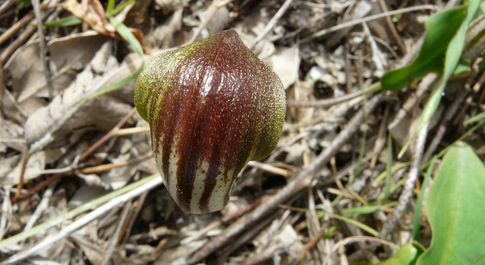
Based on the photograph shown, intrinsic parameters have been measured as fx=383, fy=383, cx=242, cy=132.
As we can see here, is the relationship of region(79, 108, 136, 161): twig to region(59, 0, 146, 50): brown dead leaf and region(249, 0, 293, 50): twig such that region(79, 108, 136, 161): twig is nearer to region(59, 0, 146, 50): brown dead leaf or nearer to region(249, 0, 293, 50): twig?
region(59, 0, 146, 50): brown dead leaf

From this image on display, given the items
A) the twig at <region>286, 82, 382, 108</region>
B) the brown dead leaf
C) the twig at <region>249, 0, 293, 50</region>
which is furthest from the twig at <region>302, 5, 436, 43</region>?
the brown dead leaf

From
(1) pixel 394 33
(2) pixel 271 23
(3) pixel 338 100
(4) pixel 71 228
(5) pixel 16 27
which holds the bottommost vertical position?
(4) pixel 71 228

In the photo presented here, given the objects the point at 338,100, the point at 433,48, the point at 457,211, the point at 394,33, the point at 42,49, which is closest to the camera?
the point at 457,211

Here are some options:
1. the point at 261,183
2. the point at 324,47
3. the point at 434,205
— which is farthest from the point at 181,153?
the point at 324,47

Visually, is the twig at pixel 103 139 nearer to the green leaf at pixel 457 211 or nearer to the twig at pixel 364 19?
the twig at pixel 364 19

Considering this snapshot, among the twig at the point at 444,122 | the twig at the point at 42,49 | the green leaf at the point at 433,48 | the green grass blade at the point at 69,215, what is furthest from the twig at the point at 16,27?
the twig at the point at 444,122

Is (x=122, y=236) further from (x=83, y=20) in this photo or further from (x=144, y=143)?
(x=83, y=20)

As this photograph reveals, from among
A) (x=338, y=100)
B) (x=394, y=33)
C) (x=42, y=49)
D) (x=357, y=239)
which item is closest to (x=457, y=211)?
(x=357, y=239)

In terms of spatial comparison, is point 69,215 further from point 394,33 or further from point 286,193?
point 394,33
